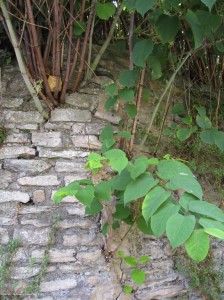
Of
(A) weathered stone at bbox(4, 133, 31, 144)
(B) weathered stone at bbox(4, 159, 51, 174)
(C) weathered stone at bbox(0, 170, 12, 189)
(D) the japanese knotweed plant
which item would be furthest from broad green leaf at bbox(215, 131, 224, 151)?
(C) weathered stone at bbox(0, 170, 12, 189)

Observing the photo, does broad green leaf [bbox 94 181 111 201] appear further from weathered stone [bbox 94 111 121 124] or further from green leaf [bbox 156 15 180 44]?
green leaf [bbox 156 15 180 44]

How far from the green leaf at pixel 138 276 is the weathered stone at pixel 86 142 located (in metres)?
0.70

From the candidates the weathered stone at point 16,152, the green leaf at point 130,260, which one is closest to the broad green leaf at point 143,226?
the green leaf at point 130,260

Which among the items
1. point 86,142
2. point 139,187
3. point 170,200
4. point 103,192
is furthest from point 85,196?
point 86,142

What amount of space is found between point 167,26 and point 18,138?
3.22ft

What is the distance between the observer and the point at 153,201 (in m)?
1.27

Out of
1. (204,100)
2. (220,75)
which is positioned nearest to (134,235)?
(204,100)

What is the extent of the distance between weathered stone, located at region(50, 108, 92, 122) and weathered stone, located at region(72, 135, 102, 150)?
0.11m

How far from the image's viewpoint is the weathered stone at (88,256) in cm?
191

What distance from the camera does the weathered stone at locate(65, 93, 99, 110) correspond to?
216 cm

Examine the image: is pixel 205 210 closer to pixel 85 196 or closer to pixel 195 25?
pixel 85 196

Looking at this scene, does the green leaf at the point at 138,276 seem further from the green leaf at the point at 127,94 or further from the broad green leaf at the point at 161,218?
the green leaf at the point at 127,94

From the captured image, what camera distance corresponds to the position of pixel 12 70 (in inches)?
87.7

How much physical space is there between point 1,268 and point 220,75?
1.89 metres
